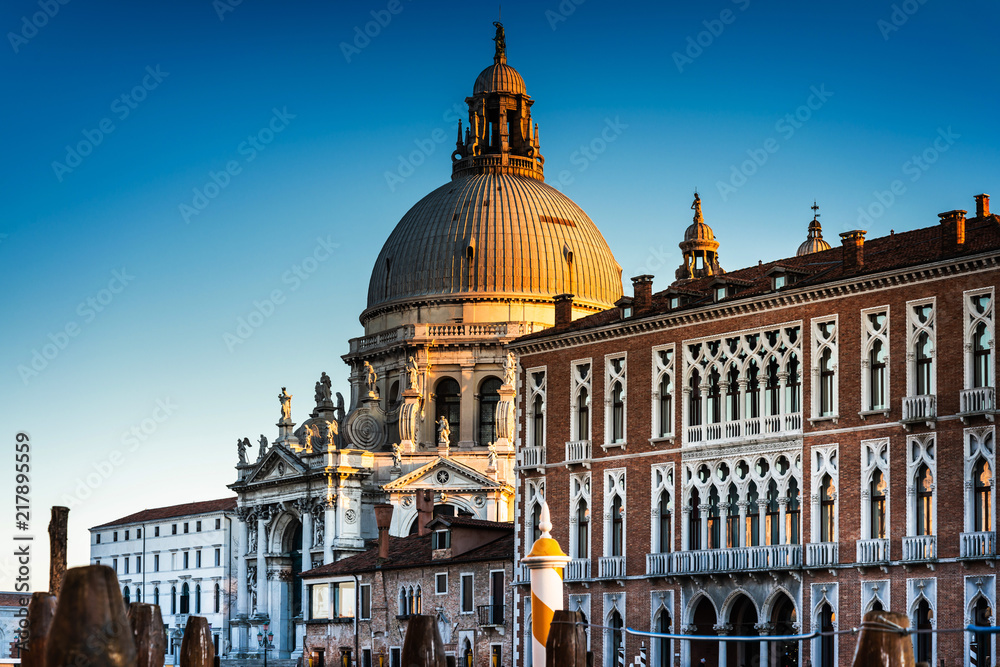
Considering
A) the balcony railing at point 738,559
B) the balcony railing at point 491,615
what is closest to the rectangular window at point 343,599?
the balcony railing at point 491,615

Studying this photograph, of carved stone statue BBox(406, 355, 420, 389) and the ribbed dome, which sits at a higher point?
the ribbed dome

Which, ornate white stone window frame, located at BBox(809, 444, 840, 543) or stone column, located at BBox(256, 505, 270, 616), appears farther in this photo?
stone column, located at BBox(256, 505, 270, 616)

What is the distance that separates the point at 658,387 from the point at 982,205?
948 cm

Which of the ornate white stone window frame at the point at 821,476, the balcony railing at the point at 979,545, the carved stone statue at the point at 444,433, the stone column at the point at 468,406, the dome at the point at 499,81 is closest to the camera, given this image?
the balcony railing at the point at 979,545

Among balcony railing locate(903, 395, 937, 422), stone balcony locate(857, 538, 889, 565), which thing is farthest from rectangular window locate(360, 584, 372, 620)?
balcony railing locate(903, 395, 937, 422)

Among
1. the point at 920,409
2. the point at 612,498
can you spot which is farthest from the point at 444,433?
the point at 920,409

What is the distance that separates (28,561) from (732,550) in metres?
24.0

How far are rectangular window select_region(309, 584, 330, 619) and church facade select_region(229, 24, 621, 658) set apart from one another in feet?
45.6

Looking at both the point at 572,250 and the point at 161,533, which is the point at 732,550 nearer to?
the point at 572,250

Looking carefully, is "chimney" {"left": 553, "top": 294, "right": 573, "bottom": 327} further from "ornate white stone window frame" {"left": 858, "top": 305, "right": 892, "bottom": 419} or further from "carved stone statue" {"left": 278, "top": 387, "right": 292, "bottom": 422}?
"carved stone statue" {"left": 278, "top": 387, "right": 292, "bottom": 422}

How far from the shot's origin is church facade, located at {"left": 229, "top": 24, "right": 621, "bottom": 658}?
269ft

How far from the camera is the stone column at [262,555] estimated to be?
8612cm

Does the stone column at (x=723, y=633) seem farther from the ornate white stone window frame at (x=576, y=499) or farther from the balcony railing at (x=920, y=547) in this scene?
the balcony railing at (x=920, y=547)

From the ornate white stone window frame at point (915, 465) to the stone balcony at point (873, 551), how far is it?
715 mm
